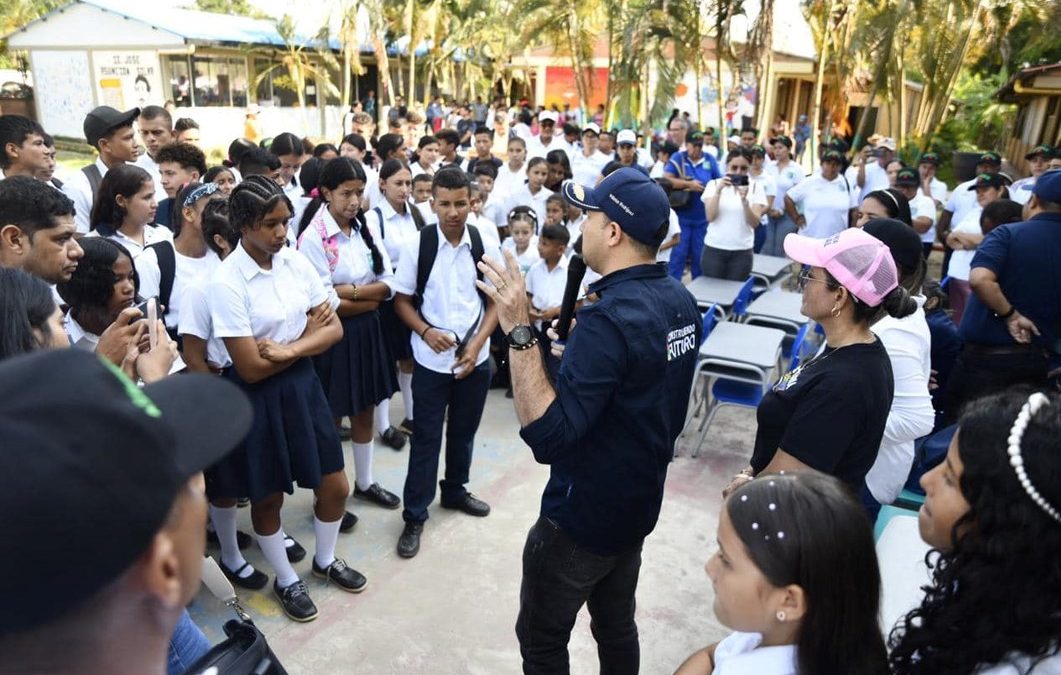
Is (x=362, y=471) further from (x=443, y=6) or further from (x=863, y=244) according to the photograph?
(x=443, y=6)

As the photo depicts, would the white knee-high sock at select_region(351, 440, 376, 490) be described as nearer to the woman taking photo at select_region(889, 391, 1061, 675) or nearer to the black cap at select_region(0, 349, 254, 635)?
the woman taking photo at select_region(889, 391, 1061, 675)

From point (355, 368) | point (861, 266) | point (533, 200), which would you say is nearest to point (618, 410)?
point (861, 266)

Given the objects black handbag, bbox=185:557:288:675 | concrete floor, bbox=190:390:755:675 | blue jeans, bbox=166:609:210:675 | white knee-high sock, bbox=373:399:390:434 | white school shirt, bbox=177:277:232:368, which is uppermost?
white school shirt, bbox=177:277:232:368

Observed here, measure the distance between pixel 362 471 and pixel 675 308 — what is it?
99.8 inches

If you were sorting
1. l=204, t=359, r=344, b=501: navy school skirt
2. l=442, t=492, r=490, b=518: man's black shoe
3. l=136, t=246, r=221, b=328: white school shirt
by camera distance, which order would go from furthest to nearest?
1. l=442, t=492, r=490, b=518: man's black shoe
2. l=136, t=246, r=221, b=328: white school shirt
3. l=204, t=359, r=344, b=501: navy school skirt

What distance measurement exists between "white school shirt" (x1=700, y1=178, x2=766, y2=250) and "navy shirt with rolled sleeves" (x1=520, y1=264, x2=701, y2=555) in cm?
457

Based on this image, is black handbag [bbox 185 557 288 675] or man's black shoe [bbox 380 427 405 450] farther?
man's black shoe [bbox 380 427 405 450]

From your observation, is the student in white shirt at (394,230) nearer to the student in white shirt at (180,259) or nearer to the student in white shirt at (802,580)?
the student in white shirt at (180,259)

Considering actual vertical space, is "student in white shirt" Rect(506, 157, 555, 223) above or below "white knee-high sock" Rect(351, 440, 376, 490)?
above

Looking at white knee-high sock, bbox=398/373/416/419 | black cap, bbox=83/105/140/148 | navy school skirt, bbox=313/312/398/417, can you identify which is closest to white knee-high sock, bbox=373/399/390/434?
white knee-high sock, bbox=398/373/416/419

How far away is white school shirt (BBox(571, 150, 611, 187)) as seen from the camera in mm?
9177

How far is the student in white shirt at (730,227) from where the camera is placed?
21.9 feet

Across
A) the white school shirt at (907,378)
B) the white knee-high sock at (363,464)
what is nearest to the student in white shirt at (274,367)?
the white knee-high sock at (363,464)

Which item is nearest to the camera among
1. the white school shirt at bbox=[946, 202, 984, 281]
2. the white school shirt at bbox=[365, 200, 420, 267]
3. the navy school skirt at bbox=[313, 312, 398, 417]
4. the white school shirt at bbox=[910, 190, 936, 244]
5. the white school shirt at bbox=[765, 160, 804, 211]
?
the navy school skirt at bbox=[313, 312, 398, 417]
